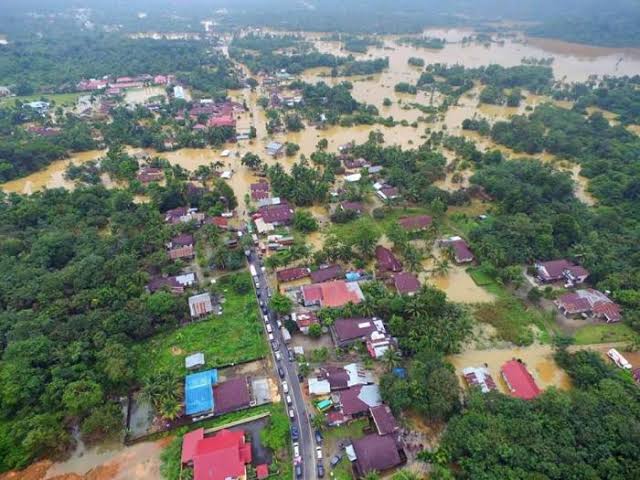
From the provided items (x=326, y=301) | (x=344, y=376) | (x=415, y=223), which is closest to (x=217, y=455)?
(x=344, y=376)

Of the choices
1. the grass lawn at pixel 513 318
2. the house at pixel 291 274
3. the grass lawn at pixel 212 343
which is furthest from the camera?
the house at pixel 291 274

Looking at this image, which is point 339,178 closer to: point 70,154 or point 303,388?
point 303,388

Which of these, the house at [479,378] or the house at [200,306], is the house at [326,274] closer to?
the house at [200,306]

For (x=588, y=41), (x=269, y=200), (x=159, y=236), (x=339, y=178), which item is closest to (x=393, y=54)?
(x=588, y=41)

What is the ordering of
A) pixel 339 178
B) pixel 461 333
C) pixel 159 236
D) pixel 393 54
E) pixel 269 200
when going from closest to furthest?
pixel 461 333
pixel 159 236
pixel 269 200
pixel 339 178
pixel 393 54

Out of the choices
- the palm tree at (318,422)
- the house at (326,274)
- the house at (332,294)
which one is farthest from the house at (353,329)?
the palm tree at (318,422)

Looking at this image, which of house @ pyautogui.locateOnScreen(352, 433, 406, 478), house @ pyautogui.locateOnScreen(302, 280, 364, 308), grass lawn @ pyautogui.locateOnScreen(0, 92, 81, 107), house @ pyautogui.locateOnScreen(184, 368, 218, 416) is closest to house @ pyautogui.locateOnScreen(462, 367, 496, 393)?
house @ pyautogui.locateOnScreen(352, 433, 406, 478)

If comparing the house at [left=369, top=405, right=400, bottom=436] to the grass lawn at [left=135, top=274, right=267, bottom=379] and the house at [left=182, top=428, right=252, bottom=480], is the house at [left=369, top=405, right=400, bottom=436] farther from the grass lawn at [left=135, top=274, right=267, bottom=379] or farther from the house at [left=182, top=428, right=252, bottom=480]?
the grass lawn at [left=135, top=274, right=267, bottom=379]
